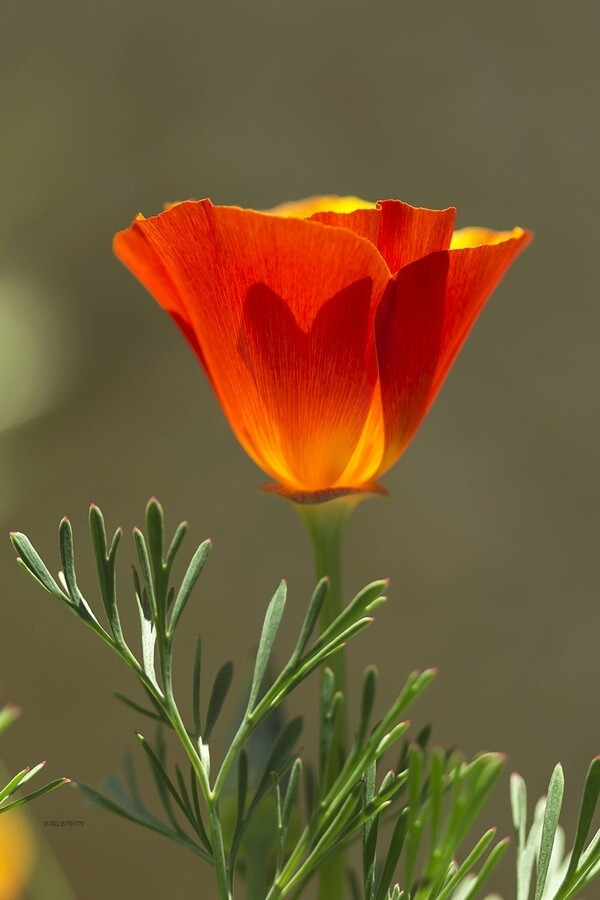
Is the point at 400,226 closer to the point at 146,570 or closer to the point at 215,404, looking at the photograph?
the point at 146,570

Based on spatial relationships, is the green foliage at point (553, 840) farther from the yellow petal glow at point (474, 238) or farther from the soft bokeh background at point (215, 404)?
the soft bokeh background at point (215, 404)

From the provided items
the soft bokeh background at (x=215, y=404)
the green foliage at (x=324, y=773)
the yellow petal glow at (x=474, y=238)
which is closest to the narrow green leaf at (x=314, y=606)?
the green foliage at (x=324, y=773)

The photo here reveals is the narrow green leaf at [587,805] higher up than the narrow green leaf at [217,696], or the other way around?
the narrow green leaf at [217,696]

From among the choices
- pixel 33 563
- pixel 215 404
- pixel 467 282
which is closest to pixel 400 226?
pixel 467 282

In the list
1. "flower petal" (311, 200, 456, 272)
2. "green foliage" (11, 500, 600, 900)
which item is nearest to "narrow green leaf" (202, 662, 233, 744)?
"green foliage" (11, 500, 600, 900)

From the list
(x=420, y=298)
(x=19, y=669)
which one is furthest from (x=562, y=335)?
(x=420, y=298)

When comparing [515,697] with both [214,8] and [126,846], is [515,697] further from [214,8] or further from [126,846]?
[214,8]

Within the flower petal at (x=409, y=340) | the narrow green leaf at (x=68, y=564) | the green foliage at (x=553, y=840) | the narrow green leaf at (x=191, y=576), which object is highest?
the flower petal at (x=409, y=340)
